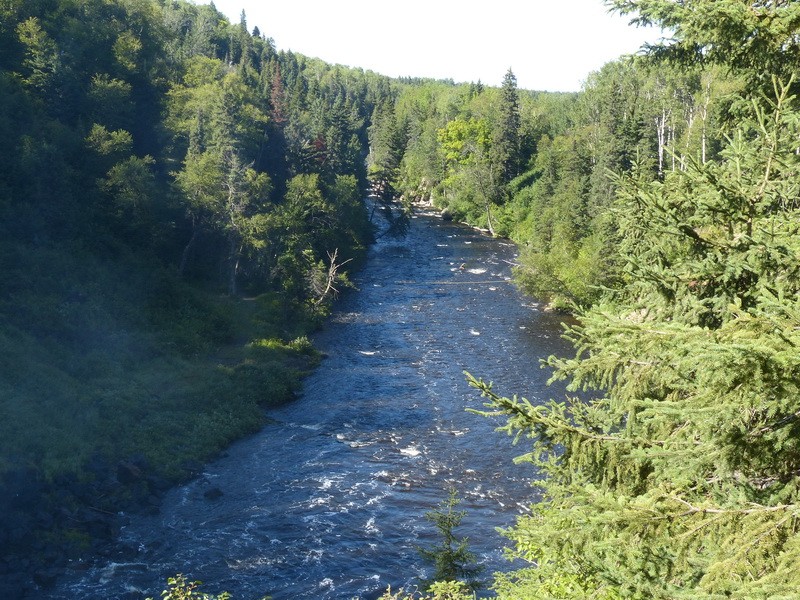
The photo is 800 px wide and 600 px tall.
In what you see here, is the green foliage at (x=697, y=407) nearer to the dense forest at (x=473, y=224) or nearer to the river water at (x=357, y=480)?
the dense forest at (x=473, y=224)

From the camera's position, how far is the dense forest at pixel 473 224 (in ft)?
19.9

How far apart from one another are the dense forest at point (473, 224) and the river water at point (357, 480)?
1.67 m

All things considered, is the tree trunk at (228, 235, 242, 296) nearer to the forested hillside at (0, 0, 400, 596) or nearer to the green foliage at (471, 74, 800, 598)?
the forested hillside at (0, 0, 400, 596)

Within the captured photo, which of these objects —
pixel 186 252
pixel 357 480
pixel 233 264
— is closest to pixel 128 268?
pixel 186 252

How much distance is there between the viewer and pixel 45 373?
29891mm

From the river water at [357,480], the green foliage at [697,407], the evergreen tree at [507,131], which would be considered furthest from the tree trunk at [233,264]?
the evergreen tree at [507,131]

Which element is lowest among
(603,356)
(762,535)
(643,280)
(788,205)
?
(762,535)

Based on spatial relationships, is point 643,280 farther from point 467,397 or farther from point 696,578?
point 467,397

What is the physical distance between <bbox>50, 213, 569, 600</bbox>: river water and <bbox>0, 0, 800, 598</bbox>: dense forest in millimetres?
1671

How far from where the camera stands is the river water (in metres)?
21.1

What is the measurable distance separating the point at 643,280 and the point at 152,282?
3707 centimetres

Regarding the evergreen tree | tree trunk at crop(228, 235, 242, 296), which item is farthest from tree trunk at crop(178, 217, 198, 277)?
the evergreen tree

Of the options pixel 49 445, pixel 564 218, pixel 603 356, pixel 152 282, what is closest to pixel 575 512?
pixel 603 356

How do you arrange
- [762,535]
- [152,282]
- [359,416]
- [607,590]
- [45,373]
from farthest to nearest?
[152,282], [359,416], [45,373], [607,590], [762,535]
